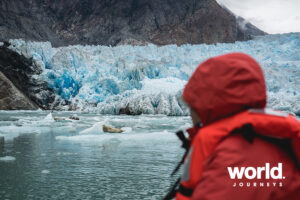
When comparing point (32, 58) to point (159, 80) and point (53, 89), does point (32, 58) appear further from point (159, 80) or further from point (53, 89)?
point (159, 80)

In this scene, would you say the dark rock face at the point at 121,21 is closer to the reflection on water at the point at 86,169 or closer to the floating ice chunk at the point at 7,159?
the reflection on water at the point at 86,169

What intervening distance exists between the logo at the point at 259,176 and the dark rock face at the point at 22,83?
30774 millimetres

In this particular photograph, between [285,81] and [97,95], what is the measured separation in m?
15.3

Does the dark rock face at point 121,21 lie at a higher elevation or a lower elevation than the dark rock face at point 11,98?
higher

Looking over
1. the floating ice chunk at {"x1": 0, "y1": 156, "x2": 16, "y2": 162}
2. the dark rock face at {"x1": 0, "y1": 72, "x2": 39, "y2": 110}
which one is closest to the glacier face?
the dark rock face at {"x1": 0, "y1": 72, "x2": 39, "y2": 110}

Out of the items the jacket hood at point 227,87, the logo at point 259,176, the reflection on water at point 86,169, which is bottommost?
the reflection on water at point 86,169

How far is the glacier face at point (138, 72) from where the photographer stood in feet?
68.3

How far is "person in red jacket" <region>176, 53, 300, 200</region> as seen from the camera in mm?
818

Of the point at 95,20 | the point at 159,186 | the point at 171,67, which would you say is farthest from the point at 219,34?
the point at 159,186

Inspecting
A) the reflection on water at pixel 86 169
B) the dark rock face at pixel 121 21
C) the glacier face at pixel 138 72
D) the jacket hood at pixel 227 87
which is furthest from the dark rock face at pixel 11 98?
the dark rock face at pixel 121 21

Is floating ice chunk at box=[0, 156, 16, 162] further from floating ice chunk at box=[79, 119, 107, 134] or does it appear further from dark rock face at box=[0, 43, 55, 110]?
dark rock face at box=[0, 43, 55, 110]

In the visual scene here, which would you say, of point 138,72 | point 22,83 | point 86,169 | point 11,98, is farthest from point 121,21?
point 86,169

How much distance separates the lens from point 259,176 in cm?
85

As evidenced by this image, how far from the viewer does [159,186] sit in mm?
3443
